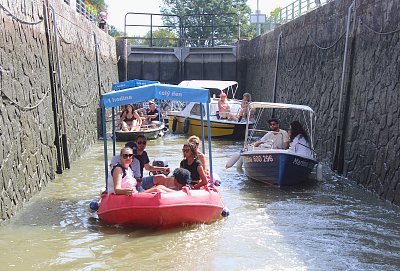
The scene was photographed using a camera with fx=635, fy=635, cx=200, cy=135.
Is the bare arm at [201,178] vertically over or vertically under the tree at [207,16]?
under

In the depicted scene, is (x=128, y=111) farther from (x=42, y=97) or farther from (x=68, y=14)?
(x=42, y=97)

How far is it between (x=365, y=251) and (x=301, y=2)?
1464cm

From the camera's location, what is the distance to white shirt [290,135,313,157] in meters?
12.8

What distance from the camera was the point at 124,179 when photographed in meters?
9.08

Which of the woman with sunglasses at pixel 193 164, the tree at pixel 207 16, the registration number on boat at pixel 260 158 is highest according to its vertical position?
the tree at pixel 207 16

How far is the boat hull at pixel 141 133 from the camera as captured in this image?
19.4 m

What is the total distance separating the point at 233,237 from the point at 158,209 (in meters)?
1.11

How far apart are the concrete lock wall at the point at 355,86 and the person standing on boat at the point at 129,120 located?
503 cm

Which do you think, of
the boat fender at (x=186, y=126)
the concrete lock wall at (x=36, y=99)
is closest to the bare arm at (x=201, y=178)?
the concrete lock wall at (x=36, y=99)

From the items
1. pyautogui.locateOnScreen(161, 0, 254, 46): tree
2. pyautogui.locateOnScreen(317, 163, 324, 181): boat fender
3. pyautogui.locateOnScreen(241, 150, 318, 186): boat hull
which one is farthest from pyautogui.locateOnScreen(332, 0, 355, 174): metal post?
pyautogui.locateOnScreen(161, 0, 254, 46): tree

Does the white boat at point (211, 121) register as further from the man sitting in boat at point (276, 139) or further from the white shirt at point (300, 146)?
the white shirt at point (300, 146)

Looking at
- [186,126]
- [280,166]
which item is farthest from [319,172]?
[186,126]

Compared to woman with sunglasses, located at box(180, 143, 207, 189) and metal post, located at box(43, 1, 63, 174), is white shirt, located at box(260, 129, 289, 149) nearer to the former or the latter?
woman with sunglasses, located at box(180, 143, 207, 189)

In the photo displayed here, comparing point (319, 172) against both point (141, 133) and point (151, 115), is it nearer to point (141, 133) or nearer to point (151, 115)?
point (141, 133)
